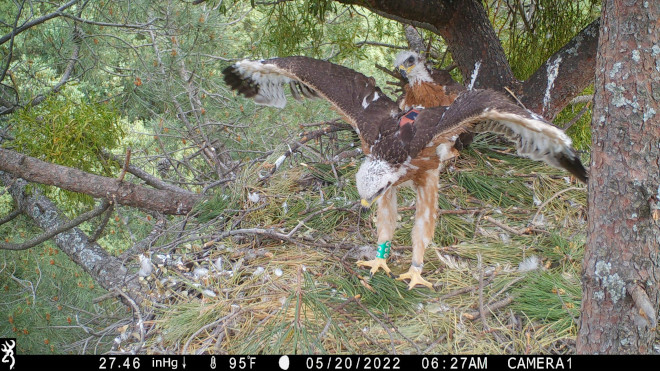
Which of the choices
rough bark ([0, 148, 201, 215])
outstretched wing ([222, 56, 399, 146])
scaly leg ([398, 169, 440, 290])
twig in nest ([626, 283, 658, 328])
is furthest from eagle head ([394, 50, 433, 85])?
twig in nest ([626, 283, 658, 328])

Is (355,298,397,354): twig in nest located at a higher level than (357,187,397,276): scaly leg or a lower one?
lower

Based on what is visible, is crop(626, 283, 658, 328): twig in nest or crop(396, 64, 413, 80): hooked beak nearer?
crop(626, 283, 658, 328): twig in nest

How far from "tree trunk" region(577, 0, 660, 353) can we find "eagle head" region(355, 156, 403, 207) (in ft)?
3.68

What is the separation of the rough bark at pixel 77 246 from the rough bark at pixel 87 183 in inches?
18.7

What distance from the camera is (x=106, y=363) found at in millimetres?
2781

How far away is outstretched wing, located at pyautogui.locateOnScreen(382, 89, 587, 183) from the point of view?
262 cm

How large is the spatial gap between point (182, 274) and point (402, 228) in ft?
4.98

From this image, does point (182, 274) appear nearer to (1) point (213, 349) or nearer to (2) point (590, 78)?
(1) point (213, 349)

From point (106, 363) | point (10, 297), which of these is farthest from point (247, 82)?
point (10, 297)

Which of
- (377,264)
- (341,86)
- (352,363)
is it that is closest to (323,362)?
(352,363)

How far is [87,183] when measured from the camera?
13.1 ft

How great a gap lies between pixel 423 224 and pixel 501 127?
0.73 meters

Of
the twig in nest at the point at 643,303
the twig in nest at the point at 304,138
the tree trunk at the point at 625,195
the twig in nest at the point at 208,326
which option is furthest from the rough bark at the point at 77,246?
the twig in nest at the point at 643,303

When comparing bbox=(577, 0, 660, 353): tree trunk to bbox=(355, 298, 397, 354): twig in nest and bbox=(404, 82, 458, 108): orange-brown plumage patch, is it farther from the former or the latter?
bbox=(404, 82, 458, 108): orange-brown plumage patch
